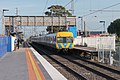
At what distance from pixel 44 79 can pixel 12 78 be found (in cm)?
132

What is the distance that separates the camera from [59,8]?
10556cm

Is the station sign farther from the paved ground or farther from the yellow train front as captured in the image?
the paved ground

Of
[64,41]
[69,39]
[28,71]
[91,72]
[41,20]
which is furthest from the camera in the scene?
[41,20]

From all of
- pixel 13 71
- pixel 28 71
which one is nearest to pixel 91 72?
pixel 28 71

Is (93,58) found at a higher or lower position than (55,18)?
lower

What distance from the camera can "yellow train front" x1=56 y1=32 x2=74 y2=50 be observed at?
4347cm

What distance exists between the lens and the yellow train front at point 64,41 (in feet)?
143

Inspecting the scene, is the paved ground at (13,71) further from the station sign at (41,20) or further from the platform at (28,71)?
the station sign at (41,20)

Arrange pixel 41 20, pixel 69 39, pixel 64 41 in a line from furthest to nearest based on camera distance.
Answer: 1. pixel 41 20
2. pixel 69 39
3. pixel 64 41

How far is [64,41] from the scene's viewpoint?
4378cm

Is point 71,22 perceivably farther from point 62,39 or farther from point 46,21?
point 62,39

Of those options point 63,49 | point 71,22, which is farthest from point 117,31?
point 63,49

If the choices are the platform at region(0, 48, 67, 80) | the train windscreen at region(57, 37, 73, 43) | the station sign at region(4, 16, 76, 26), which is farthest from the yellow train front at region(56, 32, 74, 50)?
the station sign at region(4, 16, 76, 26)

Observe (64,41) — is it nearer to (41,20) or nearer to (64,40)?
(64,40)
